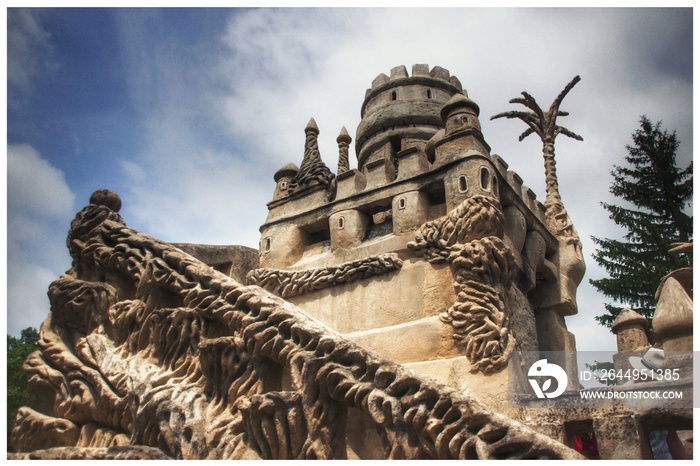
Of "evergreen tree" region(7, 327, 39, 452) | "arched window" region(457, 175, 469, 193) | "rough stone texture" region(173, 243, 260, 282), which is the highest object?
"arched window" region(457, 175, 469, 193)

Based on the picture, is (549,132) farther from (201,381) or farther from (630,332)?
(201,381)

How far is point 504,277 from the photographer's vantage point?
7.11 metres

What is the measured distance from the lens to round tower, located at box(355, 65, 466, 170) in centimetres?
1214

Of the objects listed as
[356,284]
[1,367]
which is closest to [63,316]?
[1,367]

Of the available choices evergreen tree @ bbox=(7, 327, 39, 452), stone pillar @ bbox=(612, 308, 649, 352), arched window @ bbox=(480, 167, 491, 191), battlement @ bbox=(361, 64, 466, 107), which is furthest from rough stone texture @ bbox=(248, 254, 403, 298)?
evergreen tree @ bbox=(7, 327, 39, 452)

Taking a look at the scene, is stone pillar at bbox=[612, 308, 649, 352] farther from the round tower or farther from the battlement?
the battlement

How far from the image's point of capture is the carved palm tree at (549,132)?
949 centimetres

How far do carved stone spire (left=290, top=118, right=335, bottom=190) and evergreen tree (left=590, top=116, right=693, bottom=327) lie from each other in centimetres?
1084

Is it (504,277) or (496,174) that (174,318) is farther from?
(496,174)

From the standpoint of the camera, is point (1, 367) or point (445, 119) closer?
point (1, 367)

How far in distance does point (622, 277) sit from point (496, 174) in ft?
36.8

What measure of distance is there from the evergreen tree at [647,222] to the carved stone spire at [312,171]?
1084 cm

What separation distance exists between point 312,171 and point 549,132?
3.87 m

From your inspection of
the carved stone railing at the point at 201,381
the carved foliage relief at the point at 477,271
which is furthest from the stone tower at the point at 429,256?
the carved stone railing at the point at 201,381
